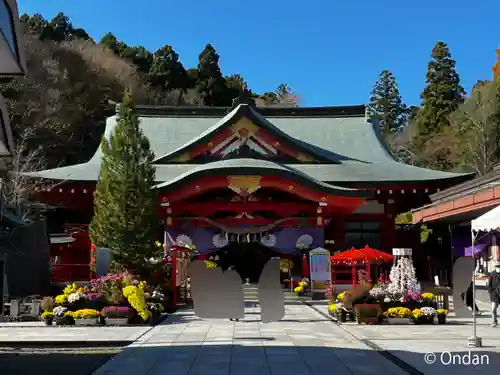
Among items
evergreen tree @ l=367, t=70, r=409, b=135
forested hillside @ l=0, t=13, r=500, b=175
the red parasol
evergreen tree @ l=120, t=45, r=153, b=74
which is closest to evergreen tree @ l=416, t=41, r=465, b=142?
forested hillside @ l=0, t=13, r=500, b=175

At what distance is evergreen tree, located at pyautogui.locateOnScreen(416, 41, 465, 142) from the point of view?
172ft

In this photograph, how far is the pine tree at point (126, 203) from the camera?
17.2 m

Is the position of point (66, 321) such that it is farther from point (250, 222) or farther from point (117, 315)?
point (250, 222)

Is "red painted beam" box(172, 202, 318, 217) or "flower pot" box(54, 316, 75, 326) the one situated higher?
"red painted beam" box(172, 202, 318, 217)

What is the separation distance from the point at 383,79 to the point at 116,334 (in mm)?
69910

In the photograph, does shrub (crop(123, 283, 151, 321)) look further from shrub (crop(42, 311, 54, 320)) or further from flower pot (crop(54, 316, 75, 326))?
shrub (crop(42, 311, 54, 320))

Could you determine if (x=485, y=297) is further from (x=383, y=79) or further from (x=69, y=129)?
(x=383, y=79)

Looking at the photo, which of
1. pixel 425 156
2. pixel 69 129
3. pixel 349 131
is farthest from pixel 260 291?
pixel 425 156

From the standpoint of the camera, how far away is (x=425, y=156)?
160 ft

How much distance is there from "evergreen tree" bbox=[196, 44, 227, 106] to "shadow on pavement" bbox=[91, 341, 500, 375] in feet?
183

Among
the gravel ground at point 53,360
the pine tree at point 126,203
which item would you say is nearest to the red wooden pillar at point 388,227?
the pine tree at point 126,203

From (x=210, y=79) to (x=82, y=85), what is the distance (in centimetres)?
1890

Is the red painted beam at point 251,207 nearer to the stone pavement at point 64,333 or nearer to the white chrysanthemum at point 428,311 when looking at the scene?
the stone pavement at point 64,333

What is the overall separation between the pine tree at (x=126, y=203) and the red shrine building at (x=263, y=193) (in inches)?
150
